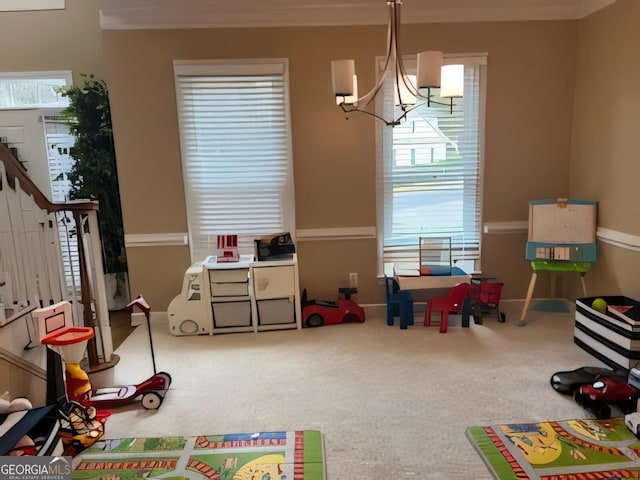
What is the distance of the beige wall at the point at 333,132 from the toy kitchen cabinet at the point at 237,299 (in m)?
0.35

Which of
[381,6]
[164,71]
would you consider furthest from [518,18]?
[164,71]

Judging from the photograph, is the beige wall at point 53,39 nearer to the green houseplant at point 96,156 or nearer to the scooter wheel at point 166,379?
the green houseplant at point 96,156

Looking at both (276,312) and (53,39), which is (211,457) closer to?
(276,312)

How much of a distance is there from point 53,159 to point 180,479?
11.6 ft

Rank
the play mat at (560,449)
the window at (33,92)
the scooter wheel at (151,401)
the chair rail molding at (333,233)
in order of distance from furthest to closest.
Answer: the window at (33,92) < the chair rail molding at (333,233) < the scooter wheel at (151,401) < the play mat at (560,449)

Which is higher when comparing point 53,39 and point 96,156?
point 53,39

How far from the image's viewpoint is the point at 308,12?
358cm

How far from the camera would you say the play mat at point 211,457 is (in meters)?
2.02

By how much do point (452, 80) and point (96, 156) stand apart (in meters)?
3.07

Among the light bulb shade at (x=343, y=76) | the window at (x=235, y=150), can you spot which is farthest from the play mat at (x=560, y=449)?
the window at (x=235, y=150)

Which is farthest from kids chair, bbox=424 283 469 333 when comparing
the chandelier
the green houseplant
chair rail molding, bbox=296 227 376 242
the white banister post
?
the green houseplant

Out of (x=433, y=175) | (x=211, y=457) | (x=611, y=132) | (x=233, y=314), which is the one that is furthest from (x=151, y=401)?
(x=611, y=132)

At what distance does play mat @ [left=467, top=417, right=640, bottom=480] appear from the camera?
77.4 inches

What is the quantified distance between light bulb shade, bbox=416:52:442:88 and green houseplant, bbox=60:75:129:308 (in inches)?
118
